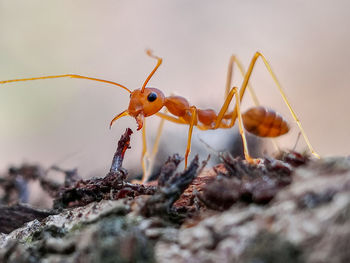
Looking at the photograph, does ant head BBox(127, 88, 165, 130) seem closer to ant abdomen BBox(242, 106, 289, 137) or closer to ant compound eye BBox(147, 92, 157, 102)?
ant compound eye BBox(147, 92, 157, 102)

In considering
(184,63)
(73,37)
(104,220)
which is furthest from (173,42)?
(104,220)

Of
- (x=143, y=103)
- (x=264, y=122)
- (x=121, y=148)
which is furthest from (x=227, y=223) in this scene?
(x=264, y=122)

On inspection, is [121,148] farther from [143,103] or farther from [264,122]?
[264,122]

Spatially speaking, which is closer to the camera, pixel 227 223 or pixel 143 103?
pixel 227 223

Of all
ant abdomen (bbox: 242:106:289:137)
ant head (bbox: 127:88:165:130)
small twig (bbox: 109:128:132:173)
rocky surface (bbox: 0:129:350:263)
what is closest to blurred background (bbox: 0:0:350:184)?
ant abdomen (bbox: 242:106:289:137)

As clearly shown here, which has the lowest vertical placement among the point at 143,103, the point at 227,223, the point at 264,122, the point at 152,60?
Answer: the point at 264,122

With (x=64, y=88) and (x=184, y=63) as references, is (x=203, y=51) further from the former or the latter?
(x=64, y=88)

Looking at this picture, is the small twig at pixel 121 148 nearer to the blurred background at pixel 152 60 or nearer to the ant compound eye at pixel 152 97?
the ant compound eye at pixel 152 97
